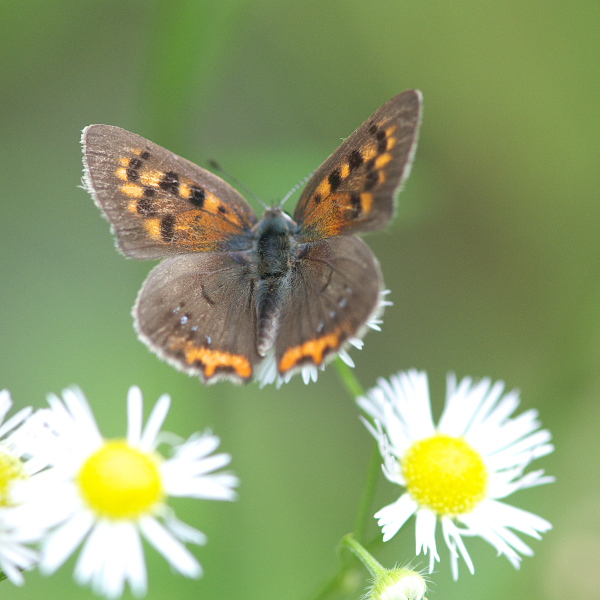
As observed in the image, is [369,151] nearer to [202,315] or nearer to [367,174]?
[367,174]

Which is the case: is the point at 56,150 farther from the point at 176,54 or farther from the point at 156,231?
the point at 156,231

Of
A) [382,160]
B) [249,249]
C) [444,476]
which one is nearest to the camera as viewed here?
[382,160]

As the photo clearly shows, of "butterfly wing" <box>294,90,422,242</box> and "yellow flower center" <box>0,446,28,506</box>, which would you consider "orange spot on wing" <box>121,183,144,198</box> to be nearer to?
"butterfly wing" <box>294,90,422,242</box>

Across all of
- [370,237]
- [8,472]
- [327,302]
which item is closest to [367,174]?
[327,302]

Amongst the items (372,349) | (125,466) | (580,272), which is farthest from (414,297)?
(125,466)

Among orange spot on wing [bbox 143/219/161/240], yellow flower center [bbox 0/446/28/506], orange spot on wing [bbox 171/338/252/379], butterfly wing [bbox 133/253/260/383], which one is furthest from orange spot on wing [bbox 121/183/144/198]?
yellow flower center [bbox 0/446/28/506]
